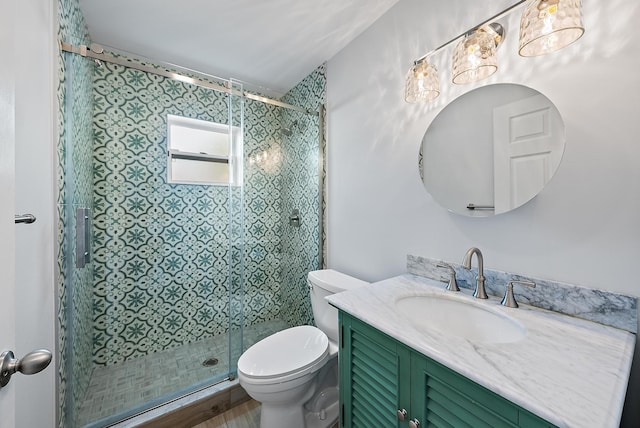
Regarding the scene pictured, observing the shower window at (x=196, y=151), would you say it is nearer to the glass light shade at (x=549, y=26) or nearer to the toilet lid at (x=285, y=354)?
the toilet lid at (x=285, y=354)

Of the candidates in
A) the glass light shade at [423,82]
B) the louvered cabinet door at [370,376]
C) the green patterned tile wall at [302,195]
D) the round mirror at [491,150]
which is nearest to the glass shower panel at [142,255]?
the green patterned tile wall at [302,195]

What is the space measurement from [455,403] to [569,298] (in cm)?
58

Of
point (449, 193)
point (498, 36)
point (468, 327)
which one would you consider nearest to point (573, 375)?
point (468, 327)

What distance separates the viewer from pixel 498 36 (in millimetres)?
1038

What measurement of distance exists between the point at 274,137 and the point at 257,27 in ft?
2.55

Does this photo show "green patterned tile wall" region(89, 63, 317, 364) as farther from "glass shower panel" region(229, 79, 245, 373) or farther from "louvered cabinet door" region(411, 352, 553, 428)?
"louvered cabinet door" region(411, 352, 553, 428)

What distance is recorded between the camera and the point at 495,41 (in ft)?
3.40

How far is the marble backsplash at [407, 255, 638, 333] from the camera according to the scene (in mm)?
786

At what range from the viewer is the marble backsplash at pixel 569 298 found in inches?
30.9

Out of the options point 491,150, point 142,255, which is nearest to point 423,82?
point 491,150

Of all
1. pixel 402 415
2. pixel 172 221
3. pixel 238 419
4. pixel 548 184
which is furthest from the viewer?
pixel 172 221

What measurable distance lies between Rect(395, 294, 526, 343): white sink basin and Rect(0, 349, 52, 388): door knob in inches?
36.4

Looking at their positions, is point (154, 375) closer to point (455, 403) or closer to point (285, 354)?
point (285, 354)

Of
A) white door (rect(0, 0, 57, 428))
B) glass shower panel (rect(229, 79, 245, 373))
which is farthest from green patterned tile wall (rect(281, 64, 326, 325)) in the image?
white door (rect(0, 0, 57, 428))
